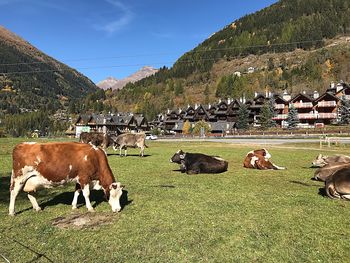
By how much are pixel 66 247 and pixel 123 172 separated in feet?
40.0

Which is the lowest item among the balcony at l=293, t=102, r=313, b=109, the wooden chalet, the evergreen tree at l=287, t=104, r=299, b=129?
the wooden chalet

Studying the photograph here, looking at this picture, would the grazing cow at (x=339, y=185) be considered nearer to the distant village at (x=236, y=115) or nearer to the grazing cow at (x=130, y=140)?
the grazing cow at (x=130, y=140)

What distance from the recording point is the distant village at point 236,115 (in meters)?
119

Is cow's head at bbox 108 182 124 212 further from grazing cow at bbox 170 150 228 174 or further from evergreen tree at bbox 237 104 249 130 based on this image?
evergreen tree at bbox 237 104 249 130

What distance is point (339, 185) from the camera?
1285 centimetres

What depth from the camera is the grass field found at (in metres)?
7.93

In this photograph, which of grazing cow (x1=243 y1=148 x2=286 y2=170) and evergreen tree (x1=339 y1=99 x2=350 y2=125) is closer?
grazing cow (x1=243 y1=148 x2=286 y2=170)

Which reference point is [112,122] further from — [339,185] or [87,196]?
[339,185]

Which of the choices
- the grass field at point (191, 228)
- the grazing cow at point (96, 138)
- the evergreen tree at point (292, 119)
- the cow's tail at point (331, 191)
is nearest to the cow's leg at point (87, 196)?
the grass field at point (191, 228)

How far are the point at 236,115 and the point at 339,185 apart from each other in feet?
439

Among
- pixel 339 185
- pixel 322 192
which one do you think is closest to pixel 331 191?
pixel 339 185

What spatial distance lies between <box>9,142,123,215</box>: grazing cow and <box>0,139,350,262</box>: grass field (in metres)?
0.67

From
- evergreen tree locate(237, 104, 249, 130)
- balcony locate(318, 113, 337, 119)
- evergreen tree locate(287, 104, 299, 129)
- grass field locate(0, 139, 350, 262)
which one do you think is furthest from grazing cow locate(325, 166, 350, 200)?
evergreen tree locate(237, 104, 249, 130)

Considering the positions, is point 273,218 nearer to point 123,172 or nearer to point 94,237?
point 94,237
